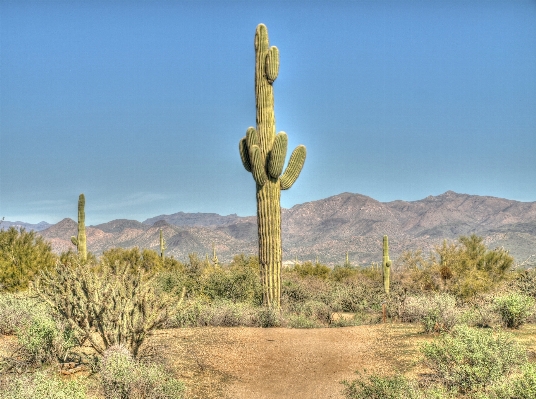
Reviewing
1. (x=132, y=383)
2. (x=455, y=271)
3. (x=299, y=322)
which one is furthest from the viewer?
(x=455, y=271)

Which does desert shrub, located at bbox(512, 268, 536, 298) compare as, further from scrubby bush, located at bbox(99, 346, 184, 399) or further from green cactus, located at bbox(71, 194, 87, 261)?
green cactus, located at bbox(71, 194, 87, 261)

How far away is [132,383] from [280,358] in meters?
4.78

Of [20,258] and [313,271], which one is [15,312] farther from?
[313,271]

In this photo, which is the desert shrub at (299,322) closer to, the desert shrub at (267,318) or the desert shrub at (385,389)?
the desert shrub at (267,318)

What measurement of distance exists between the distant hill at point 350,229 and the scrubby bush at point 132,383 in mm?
105112

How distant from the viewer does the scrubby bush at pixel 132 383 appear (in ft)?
26.2

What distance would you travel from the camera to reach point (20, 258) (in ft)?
73.3

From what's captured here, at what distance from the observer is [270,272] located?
Answer: 60.6 ft

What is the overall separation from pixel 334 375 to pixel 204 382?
2387mm

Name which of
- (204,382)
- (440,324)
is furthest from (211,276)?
(204,382)

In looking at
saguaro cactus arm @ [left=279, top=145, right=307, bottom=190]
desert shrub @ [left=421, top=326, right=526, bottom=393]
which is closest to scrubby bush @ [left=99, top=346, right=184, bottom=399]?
desert shrub @ [left=421, top=326, right=526, bottom=393]

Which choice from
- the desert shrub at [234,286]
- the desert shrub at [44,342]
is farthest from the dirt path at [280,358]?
the desert shrub at [234,286]

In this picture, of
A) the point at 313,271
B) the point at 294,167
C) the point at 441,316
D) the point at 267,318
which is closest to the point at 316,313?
the point at 267,318

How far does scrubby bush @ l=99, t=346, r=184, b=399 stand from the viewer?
7992mm
